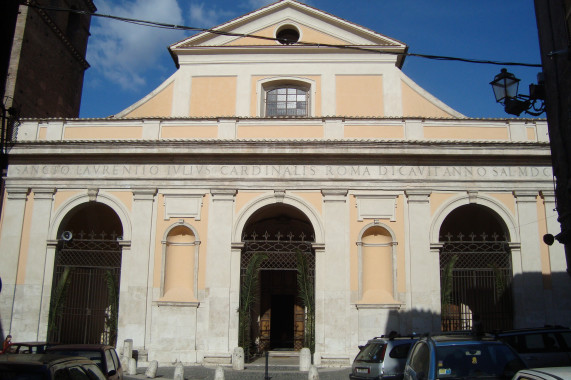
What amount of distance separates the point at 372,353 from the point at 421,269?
5.39 meters

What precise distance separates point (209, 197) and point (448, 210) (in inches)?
282

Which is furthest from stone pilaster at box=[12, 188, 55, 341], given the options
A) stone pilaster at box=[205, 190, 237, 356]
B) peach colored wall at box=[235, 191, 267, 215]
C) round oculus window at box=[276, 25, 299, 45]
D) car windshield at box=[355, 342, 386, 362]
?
car windshield at box=[355, 342, 386, 362]

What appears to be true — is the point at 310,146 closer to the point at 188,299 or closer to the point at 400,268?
the point at 400,268

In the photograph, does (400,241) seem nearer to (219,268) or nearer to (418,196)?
(418,196)

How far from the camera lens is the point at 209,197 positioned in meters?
17.2

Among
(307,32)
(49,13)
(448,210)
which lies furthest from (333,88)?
(49,13)

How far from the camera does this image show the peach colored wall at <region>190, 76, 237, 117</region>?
18.7 meters

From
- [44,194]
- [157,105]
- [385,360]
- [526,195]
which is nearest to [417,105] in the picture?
[526,195]

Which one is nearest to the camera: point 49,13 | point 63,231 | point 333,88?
point 63,231

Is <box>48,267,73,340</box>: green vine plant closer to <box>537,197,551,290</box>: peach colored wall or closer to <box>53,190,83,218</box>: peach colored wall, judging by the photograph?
<box>53,190,83,218</box>: peach colored wall

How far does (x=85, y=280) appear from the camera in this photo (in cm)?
1862

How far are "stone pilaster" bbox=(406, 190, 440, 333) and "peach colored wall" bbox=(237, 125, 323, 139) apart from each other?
3.43 meters

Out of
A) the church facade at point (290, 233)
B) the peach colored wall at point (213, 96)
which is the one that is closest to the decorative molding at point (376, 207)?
the church facade at point (290, 233)

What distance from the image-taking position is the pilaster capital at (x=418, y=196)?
16.9 meters
